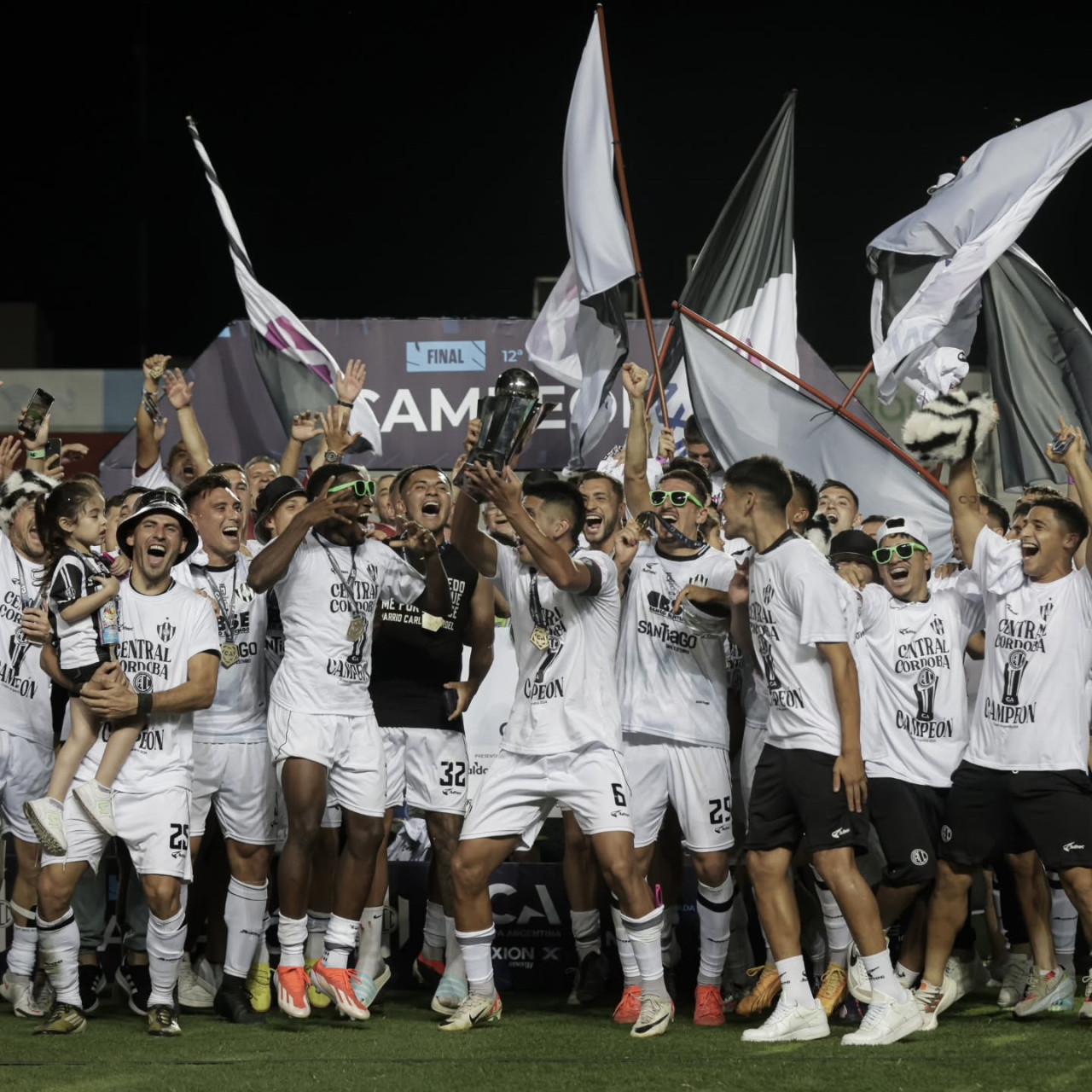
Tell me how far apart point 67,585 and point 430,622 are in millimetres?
1667

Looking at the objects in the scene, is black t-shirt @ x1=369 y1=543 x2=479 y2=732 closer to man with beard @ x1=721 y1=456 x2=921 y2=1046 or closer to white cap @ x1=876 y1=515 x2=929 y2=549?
man with beard @ x1=721 y1=456 x2=921 y2=1046

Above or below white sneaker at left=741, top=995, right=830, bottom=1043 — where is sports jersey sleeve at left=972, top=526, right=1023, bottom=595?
above

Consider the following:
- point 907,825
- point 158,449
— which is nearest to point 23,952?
point 158,449

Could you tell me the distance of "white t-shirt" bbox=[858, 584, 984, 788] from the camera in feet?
22.7

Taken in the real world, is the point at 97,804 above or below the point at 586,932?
above

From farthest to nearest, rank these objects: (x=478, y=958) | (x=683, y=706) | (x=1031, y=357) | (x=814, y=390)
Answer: (x=814, y=390) < (x=1031, y=357) < (x=683, y=706) < (x=478, y=958)

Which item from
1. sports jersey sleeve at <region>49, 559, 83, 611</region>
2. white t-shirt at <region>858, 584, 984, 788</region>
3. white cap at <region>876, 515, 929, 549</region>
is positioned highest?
white cap at <region>876, 515, 929, 549</region>

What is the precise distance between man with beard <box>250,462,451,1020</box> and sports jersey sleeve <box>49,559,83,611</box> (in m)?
0.71

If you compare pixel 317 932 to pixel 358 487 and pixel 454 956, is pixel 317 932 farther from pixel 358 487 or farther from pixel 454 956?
pixel 358 487

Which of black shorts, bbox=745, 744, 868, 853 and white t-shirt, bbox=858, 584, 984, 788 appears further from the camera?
white t-shirt, bbox=858, 584, 984, 788

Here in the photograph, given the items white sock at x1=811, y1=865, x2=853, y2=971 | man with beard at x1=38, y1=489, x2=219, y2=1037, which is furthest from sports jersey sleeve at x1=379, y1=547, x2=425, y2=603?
white sock at x1=811, y1=865, x2=853, y2=971

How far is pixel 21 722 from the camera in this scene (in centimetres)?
723

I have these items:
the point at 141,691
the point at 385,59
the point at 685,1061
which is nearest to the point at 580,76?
the point at 141,691

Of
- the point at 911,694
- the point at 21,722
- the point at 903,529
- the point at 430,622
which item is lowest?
the point at 21,722
